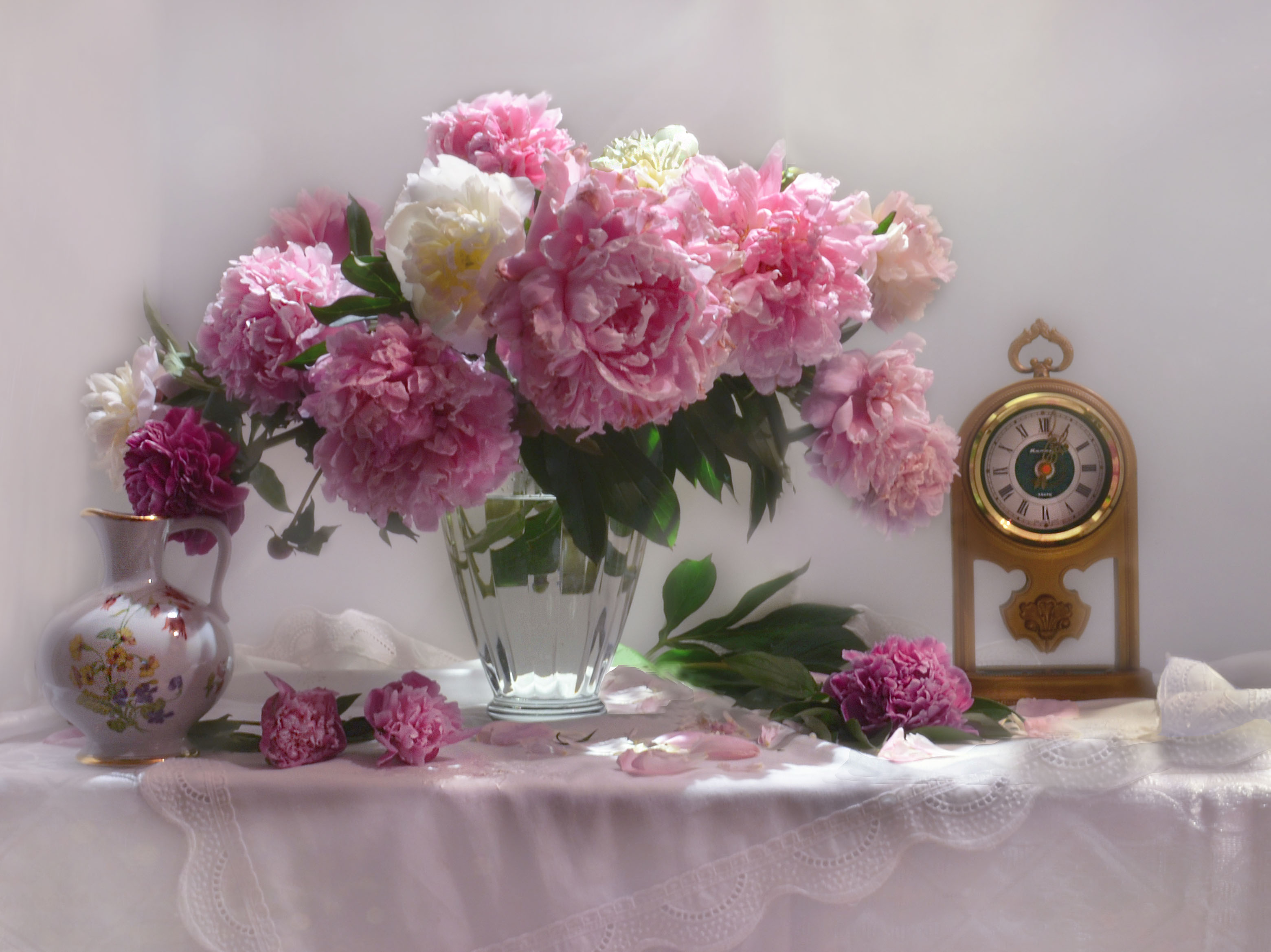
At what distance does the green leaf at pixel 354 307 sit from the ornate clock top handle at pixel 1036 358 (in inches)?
30.8

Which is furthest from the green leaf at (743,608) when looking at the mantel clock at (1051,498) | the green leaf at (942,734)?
the green leaf at (942,734)

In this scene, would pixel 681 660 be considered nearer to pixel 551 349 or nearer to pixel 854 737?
pixel 854 737

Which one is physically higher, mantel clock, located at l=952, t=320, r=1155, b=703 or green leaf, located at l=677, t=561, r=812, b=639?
mantel clock, located at l=952, t=320, r=1155, b=703

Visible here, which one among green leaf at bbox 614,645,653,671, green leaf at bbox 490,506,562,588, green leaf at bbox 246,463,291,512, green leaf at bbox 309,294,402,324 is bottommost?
green leaf at bbox 614,645,653,671

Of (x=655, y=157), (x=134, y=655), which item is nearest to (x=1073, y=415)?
(x=655, y=157)

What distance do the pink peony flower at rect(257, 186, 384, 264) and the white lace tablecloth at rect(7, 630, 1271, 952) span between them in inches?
17.2

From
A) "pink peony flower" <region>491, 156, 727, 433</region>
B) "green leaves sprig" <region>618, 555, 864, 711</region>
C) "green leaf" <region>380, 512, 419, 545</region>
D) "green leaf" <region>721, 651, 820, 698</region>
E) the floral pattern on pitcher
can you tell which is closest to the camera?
"pink peony flower" <region>491, 156, 727, 433</region>

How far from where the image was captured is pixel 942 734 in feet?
2.73

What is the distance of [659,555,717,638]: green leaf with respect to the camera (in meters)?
1.19

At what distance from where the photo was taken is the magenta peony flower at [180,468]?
30.2 inches

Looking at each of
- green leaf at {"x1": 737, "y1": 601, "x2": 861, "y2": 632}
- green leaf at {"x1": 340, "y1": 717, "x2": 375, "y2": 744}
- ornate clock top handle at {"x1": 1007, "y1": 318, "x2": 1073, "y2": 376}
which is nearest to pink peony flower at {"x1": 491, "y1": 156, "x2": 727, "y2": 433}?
green leaf at {"x1": 340, "y1": 717, "x2": 375, "y2": 744}

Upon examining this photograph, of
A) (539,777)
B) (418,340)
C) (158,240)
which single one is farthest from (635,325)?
(158,240)

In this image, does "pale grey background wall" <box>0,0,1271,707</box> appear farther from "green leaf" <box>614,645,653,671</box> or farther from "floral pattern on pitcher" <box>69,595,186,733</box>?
"floral pattern on pitcher" <box>69,595,186,733</box>

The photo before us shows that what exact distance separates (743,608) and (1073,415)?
1.41 ft
